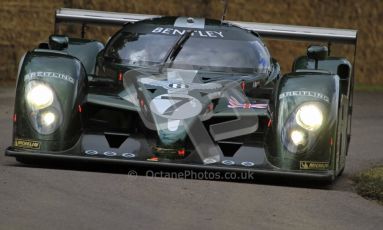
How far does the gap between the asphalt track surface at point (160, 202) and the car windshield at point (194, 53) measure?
1.35 meters

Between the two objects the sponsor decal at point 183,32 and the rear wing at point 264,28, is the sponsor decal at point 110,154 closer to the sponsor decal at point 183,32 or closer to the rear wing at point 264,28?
the sponsor decal at point 183,32

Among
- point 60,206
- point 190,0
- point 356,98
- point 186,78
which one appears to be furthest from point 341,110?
point 190,0

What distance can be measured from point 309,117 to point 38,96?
2276mm

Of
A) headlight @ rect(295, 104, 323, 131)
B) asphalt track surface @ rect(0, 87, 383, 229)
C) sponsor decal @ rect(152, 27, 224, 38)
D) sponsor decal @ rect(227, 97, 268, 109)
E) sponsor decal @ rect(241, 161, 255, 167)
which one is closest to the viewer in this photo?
asphalt track surface @ rect(0, 87, 383, 229)

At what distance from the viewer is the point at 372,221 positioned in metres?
8.72

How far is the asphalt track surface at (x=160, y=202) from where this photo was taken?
7.88 metres

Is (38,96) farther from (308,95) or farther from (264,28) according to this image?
(264,28)

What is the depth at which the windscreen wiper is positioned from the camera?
1091cm

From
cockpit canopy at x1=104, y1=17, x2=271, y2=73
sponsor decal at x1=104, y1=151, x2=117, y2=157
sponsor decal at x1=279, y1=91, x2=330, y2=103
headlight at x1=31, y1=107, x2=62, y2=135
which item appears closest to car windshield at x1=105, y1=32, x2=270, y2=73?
cockpit canopy at x1=104, y1=17, x2=271, y2=73

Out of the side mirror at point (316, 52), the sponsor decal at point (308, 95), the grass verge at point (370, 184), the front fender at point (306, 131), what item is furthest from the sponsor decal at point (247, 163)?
the side mirror at point (316, 52)

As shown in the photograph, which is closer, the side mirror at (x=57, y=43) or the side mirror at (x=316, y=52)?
the side mirror at (x=57, y=43)

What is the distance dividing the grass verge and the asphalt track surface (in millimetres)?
124

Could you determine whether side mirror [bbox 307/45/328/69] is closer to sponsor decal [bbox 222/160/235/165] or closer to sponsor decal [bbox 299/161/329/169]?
sponsor decal [bbox 299/161/329/169]

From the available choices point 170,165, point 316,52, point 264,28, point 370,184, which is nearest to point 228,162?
point 170,165
